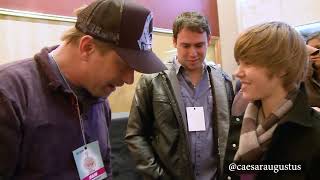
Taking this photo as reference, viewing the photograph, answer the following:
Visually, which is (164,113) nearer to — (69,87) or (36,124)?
(69,87)

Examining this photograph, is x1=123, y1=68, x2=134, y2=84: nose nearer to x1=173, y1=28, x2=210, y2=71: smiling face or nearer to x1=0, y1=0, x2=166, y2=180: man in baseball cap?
x1=0, y1=0, x2=166, y2=180: man in baseball cap

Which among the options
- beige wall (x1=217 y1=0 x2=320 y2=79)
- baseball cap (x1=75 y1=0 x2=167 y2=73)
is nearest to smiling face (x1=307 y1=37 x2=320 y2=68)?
baseball cap (x1=75 y1=0 x2=167 y2=73)

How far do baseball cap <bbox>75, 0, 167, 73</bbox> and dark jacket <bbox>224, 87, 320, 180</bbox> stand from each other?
20.2 inches

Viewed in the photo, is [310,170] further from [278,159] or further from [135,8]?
[135,8]

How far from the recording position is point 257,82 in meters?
1.29

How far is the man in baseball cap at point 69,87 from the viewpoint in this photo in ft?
3.26

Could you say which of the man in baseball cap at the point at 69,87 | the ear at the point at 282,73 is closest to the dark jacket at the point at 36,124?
the man in baseball cap at the point at 69,87

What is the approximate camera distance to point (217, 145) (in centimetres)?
209

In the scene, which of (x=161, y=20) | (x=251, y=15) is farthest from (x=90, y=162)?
(x=251, y=15)

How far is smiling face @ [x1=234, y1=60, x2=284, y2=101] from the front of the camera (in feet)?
4.20

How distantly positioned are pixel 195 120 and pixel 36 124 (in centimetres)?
120

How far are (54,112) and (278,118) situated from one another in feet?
2.45

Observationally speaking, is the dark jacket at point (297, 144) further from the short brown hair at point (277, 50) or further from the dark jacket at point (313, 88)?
the dark jacket at point (313, 88)

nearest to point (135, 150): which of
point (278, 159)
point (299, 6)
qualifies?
point (278, 159)
